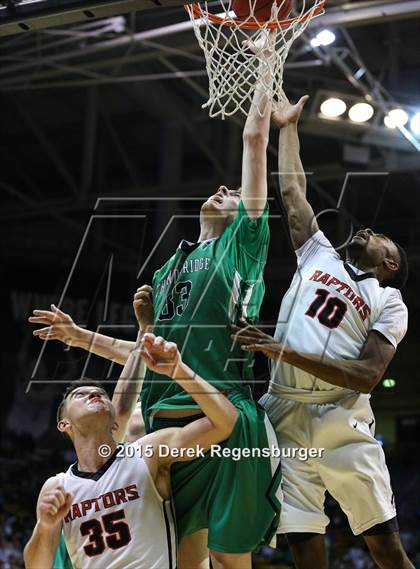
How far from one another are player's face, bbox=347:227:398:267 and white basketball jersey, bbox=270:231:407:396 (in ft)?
0.41

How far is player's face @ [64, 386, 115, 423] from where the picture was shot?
148 inches

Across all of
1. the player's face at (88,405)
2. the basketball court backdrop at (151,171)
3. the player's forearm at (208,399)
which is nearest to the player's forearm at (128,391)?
the player's face at (88,405)

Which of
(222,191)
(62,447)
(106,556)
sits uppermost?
(222,191)

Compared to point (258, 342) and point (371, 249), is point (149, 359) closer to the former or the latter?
point (258, 342)

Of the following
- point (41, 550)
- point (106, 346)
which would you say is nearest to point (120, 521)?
point (41, 550)

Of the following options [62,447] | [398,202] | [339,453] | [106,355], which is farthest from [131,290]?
[339,453]

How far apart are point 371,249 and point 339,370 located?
0.73 meters

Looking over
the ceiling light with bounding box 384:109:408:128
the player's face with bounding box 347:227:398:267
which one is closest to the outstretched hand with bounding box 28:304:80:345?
the player's face with bounding box 347:227:398:267

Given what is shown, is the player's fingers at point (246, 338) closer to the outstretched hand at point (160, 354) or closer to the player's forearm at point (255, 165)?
the outstretched hand at point (160, 354)

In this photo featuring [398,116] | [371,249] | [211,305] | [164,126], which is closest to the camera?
[211,305]

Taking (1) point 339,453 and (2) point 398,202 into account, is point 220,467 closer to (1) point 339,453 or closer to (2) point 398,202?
(1) point 339,453

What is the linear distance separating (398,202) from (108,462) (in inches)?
340

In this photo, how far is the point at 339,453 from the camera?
3.65 m

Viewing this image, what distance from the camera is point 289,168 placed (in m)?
4.14
